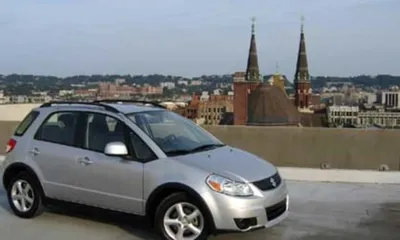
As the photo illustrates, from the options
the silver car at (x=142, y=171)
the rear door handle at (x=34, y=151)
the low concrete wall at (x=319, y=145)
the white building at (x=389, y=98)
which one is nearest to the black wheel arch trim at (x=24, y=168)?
the silver car at (x=142, y=171)

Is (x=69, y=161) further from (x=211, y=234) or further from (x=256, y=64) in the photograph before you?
(x=256, y=64)

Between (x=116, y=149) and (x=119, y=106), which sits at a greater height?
(x=119, y=106)

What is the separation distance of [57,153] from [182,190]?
182 centimetres

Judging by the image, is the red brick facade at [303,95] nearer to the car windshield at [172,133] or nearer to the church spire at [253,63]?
the church spire at [253,63]

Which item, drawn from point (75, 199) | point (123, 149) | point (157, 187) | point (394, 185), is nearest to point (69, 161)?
point (75, 199)

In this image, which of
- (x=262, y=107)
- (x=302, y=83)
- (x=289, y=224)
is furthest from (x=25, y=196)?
(x=302, y=83)

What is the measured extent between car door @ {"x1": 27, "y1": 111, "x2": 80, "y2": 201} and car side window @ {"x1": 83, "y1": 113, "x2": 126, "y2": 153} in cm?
18

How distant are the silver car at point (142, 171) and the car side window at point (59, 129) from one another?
0.01 meters

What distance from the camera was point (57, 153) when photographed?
6.71 m

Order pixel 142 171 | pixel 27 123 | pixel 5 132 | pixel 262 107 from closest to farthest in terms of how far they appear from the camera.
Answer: pixel 142 171 → pixel 27 123 → pixel 5 132 → pixel 262 107

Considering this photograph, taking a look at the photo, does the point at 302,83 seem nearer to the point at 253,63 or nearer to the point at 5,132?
the point at 253,63

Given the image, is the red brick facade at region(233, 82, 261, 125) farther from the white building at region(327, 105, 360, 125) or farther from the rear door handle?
the rear door handle

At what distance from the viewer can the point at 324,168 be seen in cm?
1188

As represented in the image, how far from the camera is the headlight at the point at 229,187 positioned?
5.51 m
